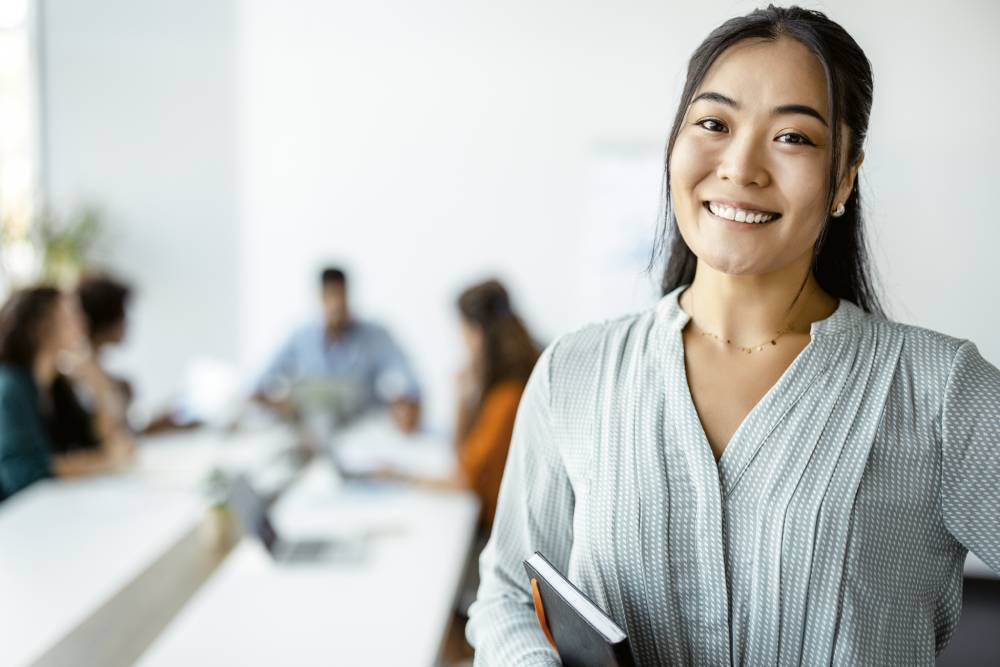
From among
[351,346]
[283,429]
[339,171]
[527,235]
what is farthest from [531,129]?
[283,429]

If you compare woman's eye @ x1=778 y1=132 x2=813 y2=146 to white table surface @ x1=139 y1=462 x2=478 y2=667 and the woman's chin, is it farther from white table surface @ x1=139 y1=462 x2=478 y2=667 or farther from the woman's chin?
white table surface @ x1=139 y1=462 x2=478 y2=667

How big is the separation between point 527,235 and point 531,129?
0.50 meters

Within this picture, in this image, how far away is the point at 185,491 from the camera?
3.11 metres

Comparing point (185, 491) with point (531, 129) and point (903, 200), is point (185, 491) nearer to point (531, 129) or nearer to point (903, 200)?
point (531, 129)

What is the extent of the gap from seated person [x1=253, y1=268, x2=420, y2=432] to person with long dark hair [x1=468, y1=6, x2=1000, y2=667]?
115 inches

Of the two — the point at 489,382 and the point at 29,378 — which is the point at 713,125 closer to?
the point at 489,382

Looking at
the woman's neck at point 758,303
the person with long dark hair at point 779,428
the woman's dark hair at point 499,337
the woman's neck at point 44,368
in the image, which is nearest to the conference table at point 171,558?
the woman's neck at point 44,368

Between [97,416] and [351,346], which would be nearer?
[97,416]

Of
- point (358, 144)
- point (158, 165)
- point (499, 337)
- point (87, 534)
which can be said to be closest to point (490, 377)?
point (499, 337)

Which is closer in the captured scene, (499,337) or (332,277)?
(499,337)

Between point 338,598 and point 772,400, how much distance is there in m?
1.55

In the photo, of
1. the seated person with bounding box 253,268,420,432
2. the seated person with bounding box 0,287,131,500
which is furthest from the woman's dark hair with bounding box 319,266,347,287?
the seated person with bounding box 0,287,131,500

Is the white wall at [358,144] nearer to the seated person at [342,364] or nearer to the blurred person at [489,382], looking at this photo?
the seated person at [342,364]

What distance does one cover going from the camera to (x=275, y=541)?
2.49m
